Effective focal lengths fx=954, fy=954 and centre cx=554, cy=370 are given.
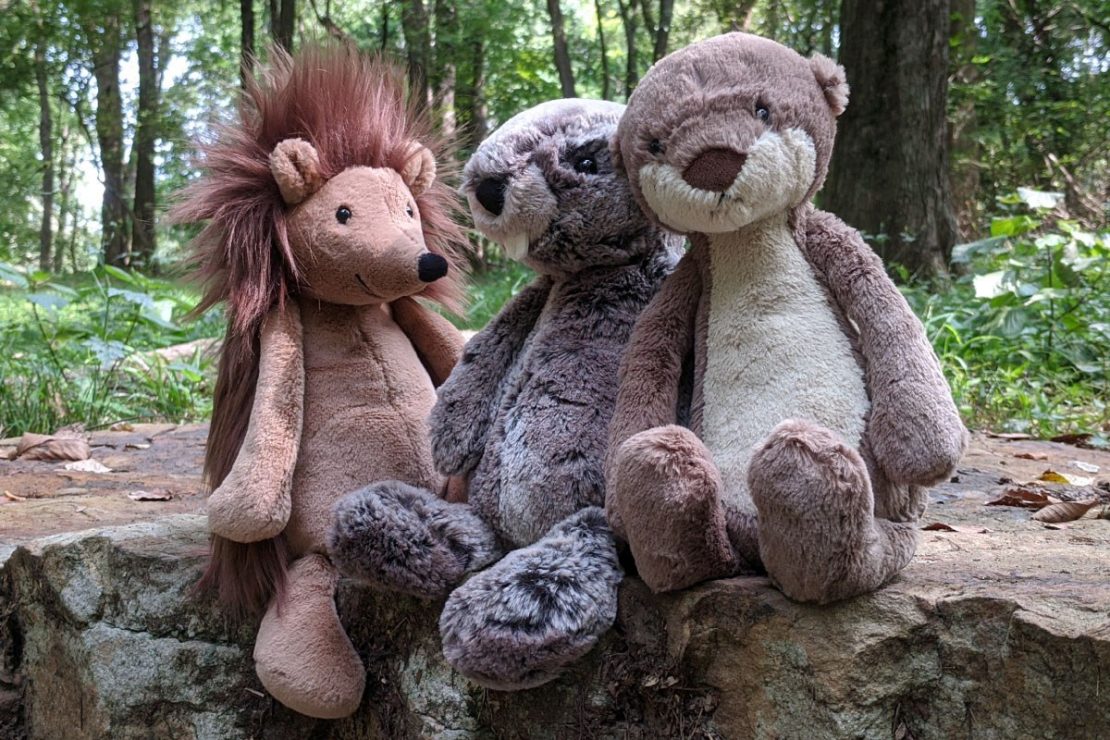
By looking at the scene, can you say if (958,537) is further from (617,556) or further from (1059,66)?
(1059,66)

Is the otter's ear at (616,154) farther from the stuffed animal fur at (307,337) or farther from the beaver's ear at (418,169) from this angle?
the beaver's ear at (418,169)

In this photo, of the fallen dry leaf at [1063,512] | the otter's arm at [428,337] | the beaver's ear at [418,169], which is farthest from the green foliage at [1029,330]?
the beaver's ear at [418,169]

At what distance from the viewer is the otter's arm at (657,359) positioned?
143 centimetres

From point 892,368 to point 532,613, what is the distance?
590 mm

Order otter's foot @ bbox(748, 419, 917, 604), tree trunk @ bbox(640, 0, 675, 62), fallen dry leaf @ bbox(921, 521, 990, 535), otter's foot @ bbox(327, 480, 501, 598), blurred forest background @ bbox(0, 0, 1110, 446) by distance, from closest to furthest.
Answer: otter's foot @ bbox(748, 419, 917, 604) → otter's foot @ bbox(327, 480, 501, 598) → fallen dry leaf @ bbox(921, 521, 990, 535) → blurred forest background @ bbox(0, 0, 1110, 446) → tree trunk @ bbox(640, 0, 675, 62)

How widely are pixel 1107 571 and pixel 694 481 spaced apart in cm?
71

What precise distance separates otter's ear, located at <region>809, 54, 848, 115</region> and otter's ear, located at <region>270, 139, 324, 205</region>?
0.88 meters

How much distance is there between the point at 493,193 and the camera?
157cm

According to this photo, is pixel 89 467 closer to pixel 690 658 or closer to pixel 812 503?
pixel 690 658

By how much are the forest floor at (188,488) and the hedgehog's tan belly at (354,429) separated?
2.59 ft

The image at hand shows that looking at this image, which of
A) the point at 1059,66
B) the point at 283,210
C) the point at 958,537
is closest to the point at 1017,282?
the point at 958,537

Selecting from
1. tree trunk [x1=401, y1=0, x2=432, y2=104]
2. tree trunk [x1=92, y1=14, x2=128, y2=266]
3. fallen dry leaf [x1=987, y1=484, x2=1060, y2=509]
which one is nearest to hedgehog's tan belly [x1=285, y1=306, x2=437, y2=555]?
fallen dry leaf [x1=987, y1=484, x2=1060, y2=509]

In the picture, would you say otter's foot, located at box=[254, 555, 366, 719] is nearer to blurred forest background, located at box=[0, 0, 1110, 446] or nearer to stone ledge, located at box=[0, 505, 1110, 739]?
stone ledge, located at box=[0, 505, 1110, 739]

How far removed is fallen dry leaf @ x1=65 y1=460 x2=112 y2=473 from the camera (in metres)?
3.14
